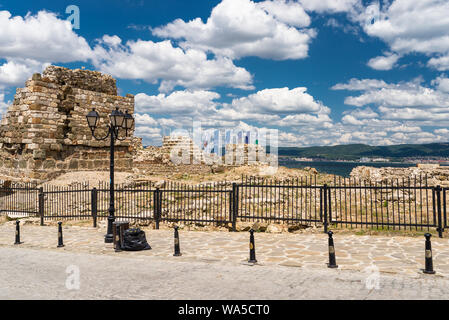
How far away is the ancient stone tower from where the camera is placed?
18.9 m

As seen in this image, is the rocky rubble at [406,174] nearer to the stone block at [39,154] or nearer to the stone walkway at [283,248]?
the stone walkway at [283,248]

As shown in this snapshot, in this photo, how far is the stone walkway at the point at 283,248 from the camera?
8.15 m

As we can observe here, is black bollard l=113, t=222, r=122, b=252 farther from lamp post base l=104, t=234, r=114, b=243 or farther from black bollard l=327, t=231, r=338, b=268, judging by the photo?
black bollard l=327, t=231, r=338, b=268

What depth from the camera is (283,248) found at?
33.0ft

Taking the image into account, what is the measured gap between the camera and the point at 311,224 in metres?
14.7

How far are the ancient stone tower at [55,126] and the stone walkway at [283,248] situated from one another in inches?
251

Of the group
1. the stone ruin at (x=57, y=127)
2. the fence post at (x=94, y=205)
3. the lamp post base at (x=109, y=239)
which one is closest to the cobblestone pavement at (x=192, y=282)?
the lamp post base at (x=109, y=239)

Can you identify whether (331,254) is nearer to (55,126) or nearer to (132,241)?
(132,241)

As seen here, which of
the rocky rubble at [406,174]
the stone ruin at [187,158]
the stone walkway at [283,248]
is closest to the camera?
the stone walkway at [283,248]

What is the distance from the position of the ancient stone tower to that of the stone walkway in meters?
6.37

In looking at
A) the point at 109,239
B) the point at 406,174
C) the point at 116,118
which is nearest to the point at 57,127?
the point at 116,118

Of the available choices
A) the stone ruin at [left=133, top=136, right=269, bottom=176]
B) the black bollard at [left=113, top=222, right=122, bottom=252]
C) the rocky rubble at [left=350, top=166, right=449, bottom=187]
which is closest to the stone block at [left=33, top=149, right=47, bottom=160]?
the black bollard at [left=113, top=222, right=122, bottom=252]
